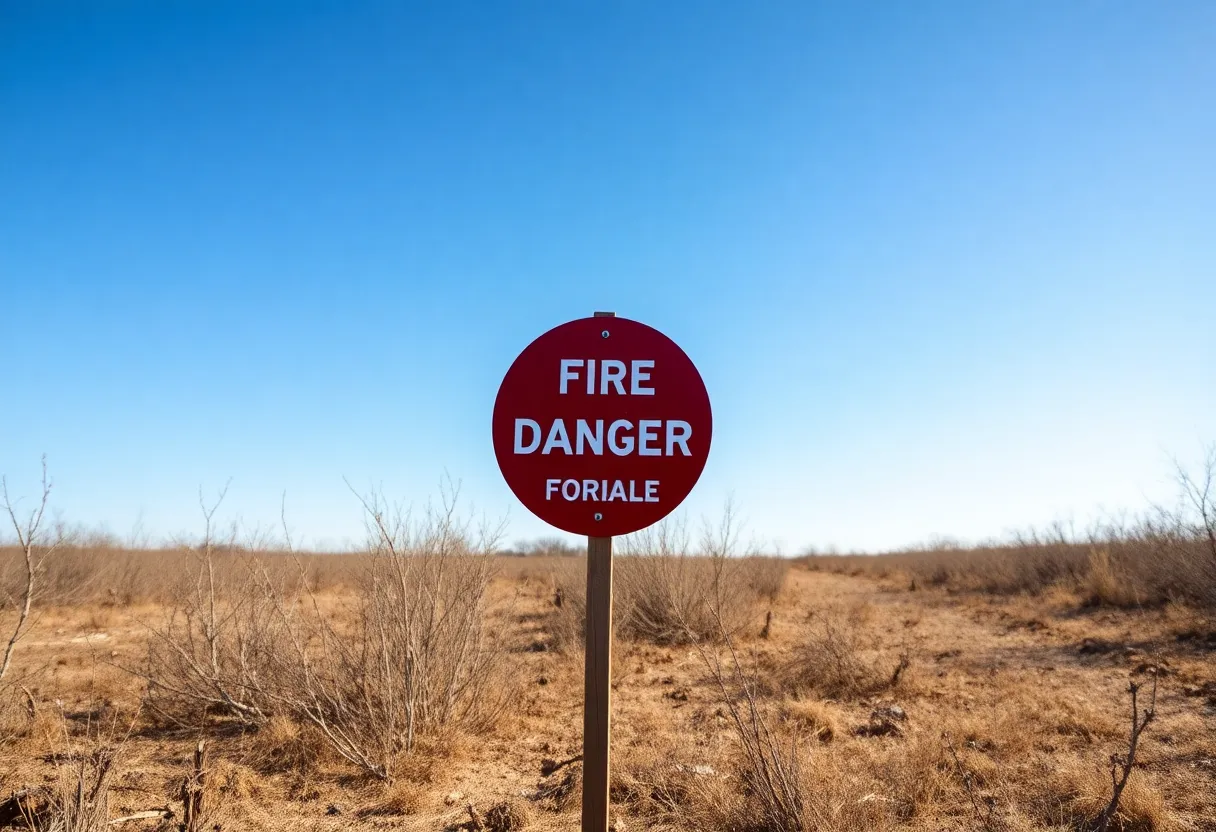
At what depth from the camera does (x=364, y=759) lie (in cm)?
454

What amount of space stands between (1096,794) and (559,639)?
6865mm

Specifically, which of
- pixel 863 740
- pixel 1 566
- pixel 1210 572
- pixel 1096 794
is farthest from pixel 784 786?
pixel 1 566

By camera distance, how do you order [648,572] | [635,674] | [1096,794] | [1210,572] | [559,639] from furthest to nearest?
[648,572]
[559,639]
[1210,572]
[635,674]
[1096,794]

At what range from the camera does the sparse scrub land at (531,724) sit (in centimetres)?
373

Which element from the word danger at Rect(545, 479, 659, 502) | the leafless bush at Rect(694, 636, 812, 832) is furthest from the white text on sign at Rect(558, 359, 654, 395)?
the leafless bush at Rect(694, 636, 812, 832)

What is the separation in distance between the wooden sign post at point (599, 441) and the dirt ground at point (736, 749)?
1.60 m

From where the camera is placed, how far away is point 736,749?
4.99 meters

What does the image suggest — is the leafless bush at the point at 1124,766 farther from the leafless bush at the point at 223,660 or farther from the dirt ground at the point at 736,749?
the leafless bush at the point at 223,660

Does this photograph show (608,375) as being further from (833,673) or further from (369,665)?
(833,673)

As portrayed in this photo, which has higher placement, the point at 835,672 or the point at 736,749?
the point at 835,672

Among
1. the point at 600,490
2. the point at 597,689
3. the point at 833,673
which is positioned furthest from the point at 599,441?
the point at 833,673

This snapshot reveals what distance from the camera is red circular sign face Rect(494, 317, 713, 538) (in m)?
2.41

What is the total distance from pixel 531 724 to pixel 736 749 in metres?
1.84

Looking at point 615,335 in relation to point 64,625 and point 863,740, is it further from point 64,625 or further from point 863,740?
point 64,625
